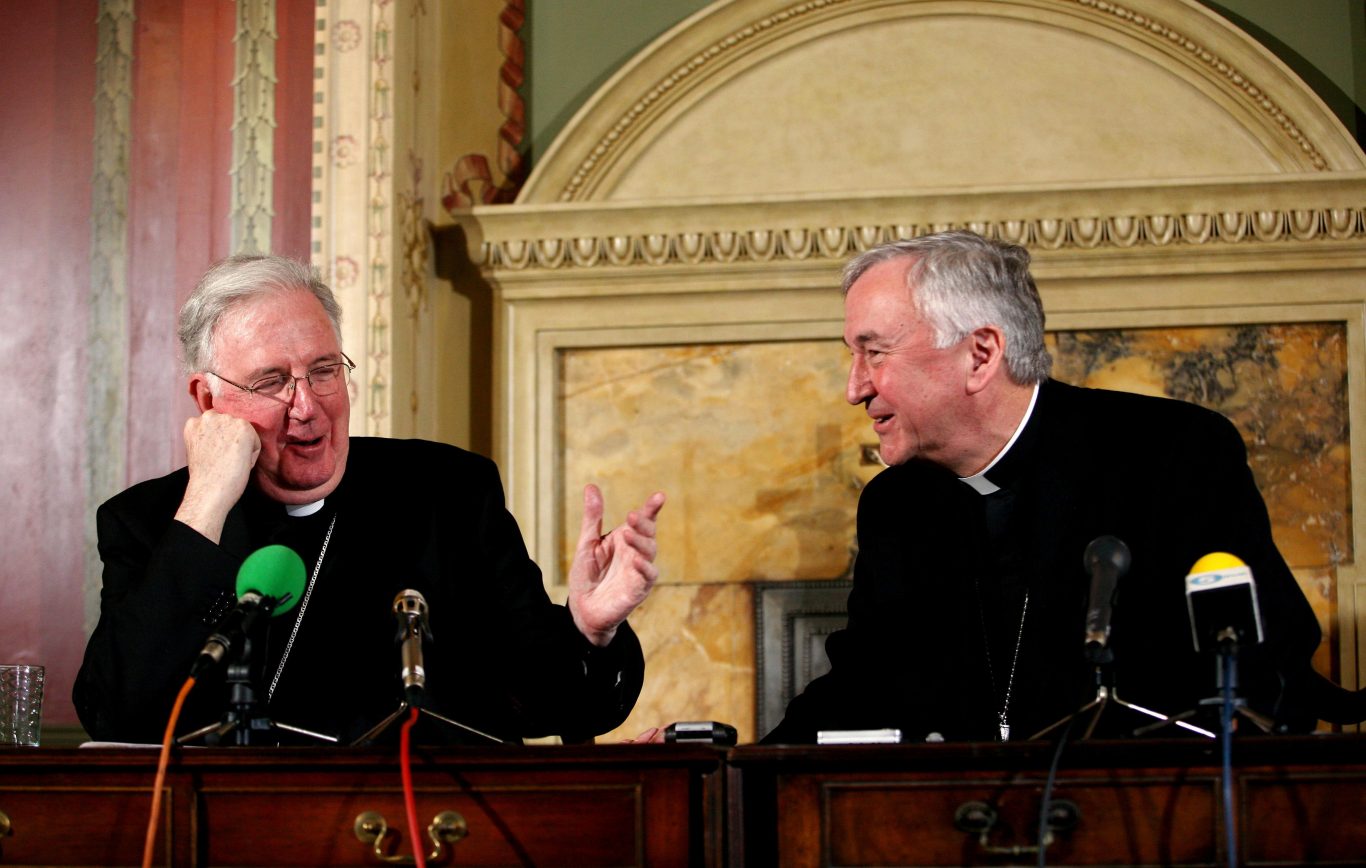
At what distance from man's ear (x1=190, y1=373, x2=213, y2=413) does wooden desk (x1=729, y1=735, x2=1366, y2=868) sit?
47.2 inches

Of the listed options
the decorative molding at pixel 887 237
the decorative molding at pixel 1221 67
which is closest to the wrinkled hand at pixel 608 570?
the decorative molding at pixel 887 237

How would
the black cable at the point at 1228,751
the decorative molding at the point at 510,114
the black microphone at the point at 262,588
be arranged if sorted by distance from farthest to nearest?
the decorative molding at the point at 510,114
the black microphone at the point at 262,588
the black cable at the point at 1228,751

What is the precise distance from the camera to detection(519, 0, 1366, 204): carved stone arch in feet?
12.4

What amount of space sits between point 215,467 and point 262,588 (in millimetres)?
532

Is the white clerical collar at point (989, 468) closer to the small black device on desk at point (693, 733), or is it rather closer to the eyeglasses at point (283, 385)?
the small black device on desk at point (693, 733)

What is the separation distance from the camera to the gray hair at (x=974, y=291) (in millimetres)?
2488

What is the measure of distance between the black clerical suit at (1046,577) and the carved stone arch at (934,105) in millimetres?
1355

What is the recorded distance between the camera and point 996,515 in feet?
8.44

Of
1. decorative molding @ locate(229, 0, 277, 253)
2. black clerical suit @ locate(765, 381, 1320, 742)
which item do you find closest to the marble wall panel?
decorative molding @ locate(229, 0, 277, 253)

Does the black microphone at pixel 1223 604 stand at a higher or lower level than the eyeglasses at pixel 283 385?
lower

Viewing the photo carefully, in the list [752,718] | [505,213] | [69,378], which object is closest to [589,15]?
[505,213]

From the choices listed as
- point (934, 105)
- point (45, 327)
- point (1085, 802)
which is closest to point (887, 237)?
point (934, 105)

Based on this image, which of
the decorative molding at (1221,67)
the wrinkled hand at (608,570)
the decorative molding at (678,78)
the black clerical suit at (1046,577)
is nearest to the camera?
the wrinkled hand at (608,570)

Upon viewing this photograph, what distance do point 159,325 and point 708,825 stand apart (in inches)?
104
